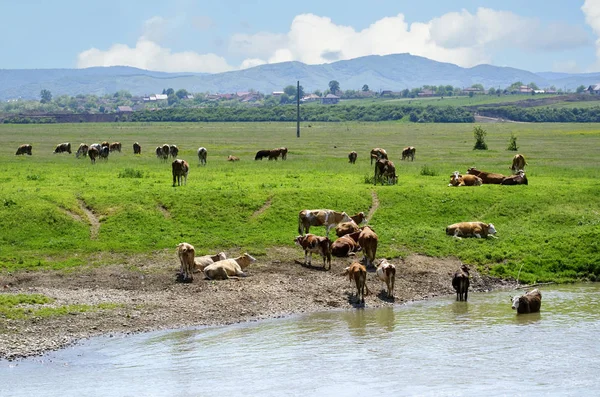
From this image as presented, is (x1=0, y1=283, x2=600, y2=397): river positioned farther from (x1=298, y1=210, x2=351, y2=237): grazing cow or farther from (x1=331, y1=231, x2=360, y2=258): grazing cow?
(x1=298, y1=210, x2=351, y2=237): grazing cow

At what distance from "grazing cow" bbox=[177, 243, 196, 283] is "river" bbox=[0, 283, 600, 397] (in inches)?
151

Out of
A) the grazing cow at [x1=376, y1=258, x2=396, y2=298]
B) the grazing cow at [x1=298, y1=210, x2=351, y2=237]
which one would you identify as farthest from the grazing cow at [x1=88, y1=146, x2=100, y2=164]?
the grazing cow at [x1=376, y1=258, x2=396, y2=298]

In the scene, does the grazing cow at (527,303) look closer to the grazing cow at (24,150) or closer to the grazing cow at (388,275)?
the grazing cow at (388,275)

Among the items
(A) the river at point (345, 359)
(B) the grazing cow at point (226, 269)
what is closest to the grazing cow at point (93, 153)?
(B) the grazing cow at point (226, 269)

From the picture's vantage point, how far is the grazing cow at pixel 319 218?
2795 centimetres

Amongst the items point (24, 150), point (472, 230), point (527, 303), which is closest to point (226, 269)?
point (527, 303)

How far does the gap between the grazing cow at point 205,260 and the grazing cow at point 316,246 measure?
2440mm

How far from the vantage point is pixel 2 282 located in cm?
2277

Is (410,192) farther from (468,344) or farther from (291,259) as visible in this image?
(468,344)

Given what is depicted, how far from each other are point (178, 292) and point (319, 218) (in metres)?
7.01

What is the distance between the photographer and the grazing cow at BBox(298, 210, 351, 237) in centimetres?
2795

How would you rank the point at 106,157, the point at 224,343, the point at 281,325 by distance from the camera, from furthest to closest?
the point at 106,157 < the point at 281,325 < the point at 224,343

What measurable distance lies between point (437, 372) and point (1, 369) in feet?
28.1

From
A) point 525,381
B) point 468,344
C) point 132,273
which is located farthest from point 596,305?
point 132,273
